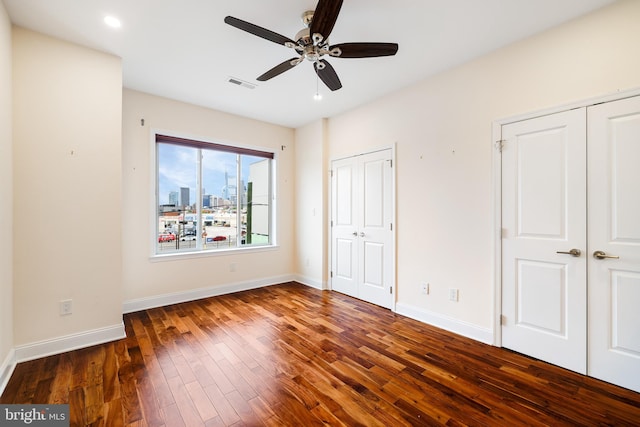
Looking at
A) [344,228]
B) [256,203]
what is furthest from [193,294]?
[344,228]

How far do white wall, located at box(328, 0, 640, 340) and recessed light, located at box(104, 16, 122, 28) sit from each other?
9.66 feet

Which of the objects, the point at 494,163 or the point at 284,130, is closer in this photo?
the point at 494,163

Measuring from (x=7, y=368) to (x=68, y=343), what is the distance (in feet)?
1.42

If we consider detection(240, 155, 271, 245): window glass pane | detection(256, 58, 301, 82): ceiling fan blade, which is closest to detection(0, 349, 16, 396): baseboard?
detection(240, 155, 271, 245): window glass pane

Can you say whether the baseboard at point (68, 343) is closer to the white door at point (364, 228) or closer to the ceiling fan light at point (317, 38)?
the white door at point (364, 228)

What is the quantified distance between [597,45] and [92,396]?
465 cm

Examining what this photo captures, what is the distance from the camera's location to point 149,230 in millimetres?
3703

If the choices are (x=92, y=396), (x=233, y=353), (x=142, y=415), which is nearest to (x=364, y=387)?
(x=233, y=353)

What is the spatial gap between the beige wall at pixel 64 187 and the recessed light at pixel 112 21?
21.3 inches

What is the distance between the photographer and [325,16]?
5.73 ft

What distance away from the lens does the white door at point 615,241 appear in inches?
78.5

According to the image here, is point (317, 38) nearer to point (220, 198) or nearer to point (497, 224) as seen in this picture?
point (497, 224)

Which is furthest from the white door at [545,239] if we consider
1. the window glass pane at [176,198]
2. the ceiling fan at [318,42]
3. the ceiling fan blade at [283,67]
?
the window glass pane at [176,198]

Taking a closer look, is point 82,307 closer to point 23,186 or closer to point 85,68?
point 23,186
